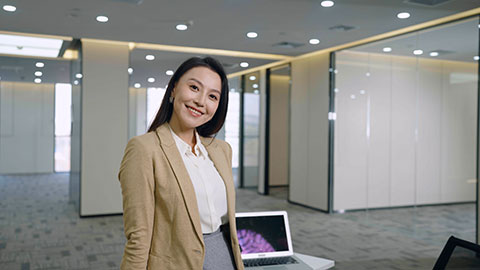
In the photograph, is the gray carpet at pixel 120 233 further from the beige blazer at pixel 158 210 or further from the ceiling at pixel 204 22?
the beige blazer at pixel 158 210

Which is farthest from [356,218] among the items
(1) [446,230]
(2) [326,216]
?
(1) [446,230]

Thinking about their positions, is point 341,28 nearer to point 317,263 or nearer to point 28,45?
point 317,263

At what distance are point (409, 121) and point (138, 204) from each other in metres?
5.83

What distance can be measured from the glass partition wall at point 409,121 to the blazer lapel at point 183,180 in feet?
16.3

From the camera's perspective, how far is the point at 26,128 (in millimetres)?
7043

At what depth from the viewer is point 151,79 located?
7504 mm

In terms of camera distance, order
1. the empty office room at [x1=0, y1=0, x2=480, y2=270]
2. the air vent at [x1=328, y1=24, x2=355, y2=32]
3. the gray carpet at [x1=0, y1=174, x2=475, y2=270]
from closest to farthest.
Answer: the gray carpet at [x1=0, y1=174, x2=475, y2=270]
the empty office room at [x1=0, y1=0, x2=480, y2=270]
the air vent at [x1=328, y1=24, x2=355, y2=32]

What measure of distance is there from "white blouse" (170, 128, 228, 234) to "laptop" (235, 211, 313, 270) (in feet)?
3.84

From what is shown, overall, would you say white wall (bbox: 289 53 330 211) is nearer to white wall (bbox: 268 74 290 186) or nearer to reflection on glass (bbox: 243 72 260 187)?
reflection on glass (bbox: 243 72 260 187)

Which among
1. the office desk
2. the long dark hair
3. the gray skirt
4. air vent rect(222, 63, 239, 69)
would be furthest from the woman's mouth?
air vent rect(222, 63, 239, 69)

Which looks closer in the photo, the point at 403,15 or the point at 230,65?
the point at 403,15

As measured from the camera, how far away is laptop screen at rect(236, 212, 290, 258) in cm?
270

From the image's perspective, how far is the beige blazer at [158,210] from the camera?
50.9 inches

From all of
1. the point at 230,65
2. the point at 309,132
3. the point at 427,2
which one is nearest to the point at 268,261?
the point at 427,2
